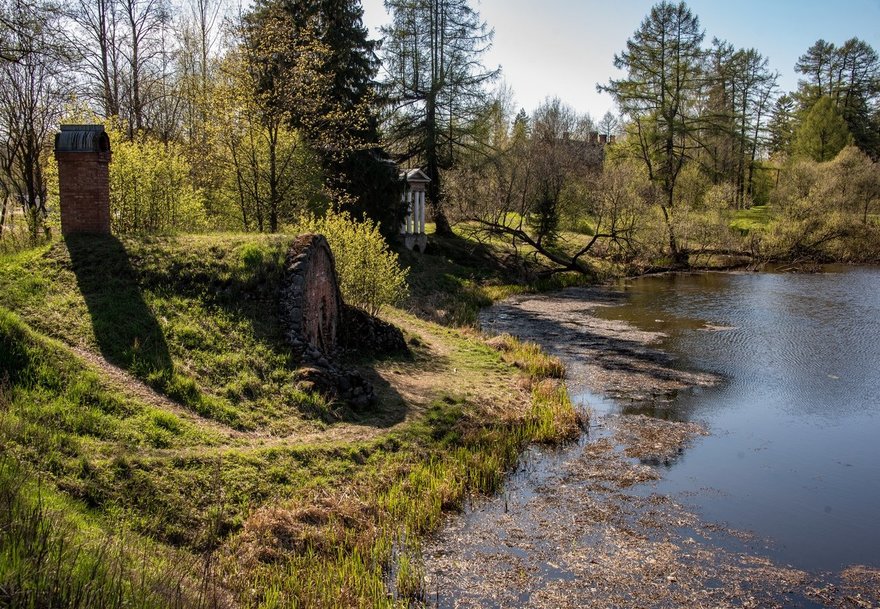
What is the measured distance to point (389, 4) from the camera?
3284 cm

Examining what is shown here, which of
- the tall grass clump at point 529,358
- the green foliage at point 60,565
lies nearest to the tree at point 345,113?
the tall grass clump at point 529,358

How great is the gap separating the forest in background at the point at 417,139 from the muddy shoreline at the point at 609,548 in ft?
35.8

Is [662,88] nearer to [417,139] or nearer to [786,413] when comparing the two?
[417,139]

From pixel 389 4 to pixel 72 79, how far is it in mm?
17823

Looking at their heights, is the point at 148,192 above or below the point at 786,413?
above

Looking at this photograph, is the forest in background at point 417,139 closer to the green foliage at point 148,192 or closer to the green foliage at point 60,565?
the green foliage at point 148,192

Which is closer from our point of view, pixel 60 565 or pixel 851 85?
pixel 60 565

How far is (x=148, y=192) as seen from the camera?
15.8m

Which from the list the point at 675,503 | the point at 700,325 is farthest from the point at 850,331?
the point at 675,503

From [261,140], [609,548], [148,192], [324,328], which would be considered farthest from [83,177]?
[609,548]

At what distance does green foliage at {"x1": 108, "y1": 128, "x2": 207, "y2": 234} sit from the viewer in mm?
15320

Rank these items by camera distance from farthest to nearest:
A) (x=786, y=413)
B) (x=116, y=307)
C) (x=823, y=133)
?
(x=823, y=133) < (x=786, y=413) < (x=116, y=307)

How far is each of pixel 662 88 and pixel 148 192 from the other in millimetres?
32639

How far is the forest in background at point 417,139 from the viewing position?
59.1 ft
